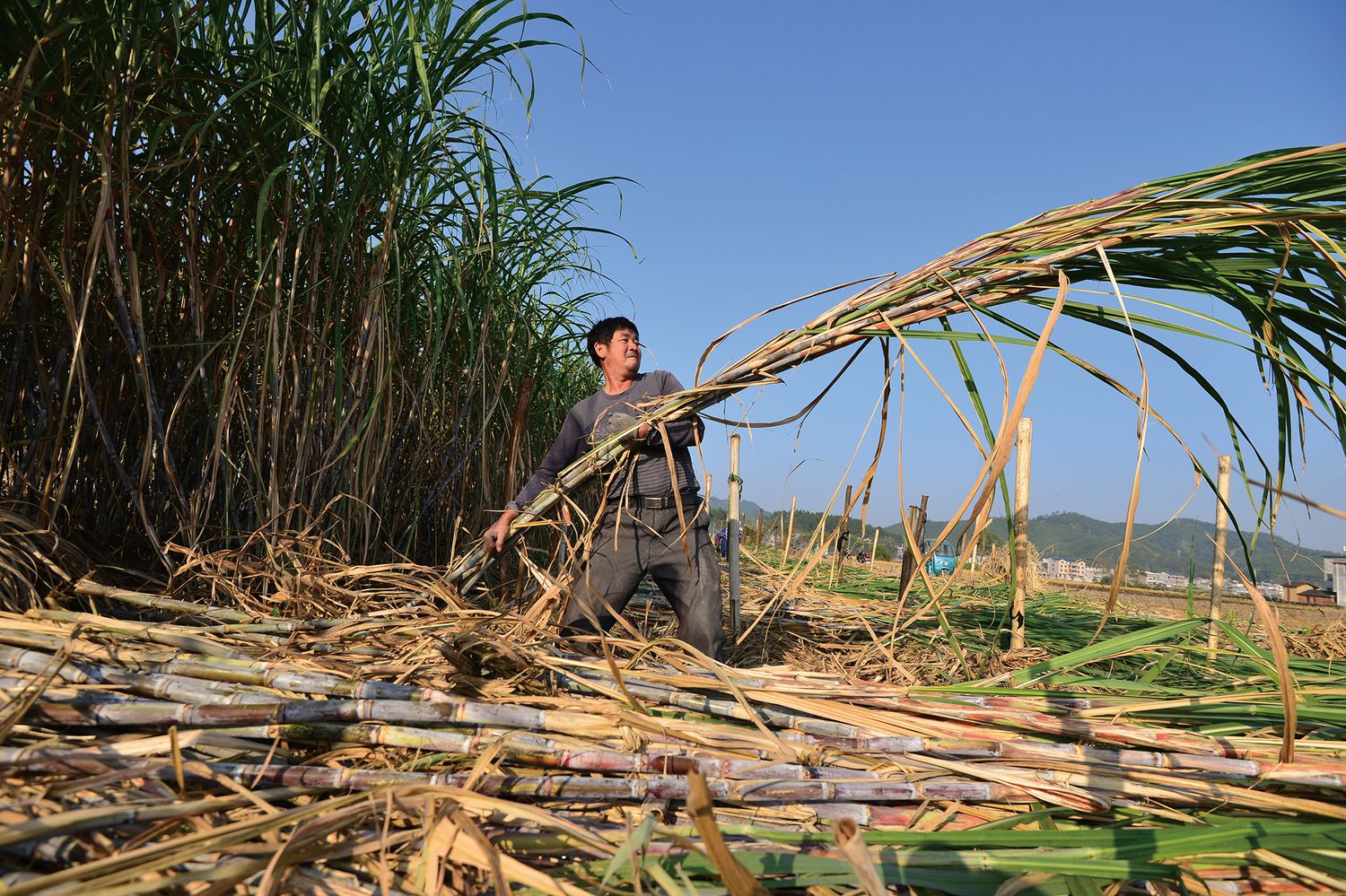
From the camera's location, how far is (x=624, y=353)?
2.80 metres

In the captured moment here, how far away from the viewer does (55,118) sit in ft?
5.83

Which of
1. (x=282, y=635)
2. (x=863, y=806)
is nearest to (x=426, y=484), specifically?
(x=282, y=635)

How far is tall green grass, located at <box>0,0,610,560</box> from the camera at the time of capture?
174 centimetres

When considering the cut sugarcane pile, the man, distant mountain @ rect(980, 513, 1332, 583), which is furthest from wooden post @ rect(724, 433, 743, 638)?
the cut sugarcane pile

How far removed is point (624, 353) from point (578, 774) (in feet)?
6.17

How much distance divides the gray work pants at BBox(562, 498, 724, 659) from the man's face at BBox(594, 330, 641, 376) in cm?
58

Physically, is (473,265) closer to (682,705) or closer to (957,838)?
(682,705)

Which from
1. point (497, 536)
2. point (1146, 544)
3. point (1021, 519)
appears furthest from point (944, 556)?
point (497, 536)

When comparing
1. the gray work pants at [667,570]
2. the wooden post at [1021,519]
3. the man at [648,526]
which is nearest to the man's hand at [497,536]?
the man at [648,526]

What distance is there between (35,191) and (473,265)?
1.28 metres

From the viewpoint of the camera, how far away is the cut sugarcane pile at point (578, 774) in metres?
0.85

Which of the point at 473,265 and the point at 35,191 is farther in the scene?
the point at 473,265

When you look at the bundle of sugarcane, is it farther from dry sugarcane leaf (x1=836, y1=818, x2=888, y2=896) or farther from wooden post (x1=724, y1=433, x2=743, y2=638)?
wooden post (x1=724, y1=433, x2=743, y2=638)

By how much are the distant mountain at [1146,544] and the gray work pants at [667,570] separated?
1.21 ft
